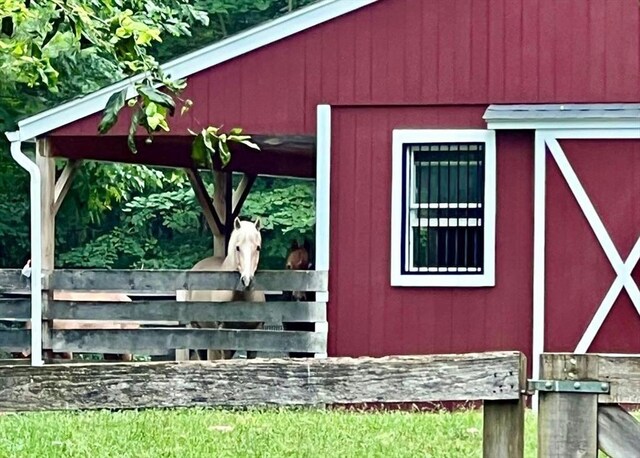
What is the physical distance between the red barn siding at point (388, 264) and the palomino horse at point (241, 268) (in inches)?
36.4

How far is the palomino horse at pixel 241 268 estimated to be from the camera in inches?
531

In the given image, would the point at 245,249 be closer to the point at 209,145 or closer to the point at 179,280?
the point at 179,280

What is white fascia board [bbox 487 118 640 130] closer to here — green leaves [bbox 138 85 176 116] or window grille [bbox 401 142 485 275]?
window grille [bbox 401 142 485 275]

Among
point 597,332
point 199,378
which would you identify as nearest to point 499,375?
point 199,378

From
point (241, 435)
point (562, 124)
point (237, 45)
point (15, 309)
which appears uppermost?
point (237, 45)

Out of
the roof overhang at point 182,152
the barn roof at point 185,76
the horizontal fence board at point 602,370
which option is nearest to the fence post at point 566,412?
the horizontal fence board at point 602,370

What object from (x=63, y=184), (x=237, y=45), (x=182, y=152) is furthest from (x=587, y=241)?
(x=63, y=184)

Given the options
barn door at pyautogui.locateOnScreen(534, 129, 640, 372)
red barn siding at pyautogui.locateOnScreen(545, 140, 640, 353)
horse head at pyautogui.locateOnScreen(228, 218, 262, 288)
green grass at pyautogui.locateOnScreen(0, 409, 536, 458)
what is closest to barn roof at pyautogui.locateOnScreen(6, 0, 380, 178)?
horse head at pyautogui.locateOnScreen(228, 218, 262, 288)

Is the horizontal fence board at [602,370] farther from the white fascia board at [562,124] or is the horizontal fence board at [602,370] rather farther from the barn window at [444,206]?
the barn window at [444,206]

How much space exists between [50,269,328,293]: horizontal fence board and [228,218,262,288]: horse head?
11 centimetres

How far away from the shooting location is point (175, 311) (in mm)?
13492

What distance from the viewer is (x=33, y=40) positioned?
17.4 ft

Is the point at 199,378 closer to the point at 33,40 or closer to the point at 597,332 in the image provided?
the point at 33,40

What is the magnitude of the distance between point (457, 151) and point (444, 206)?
0.58 meters
